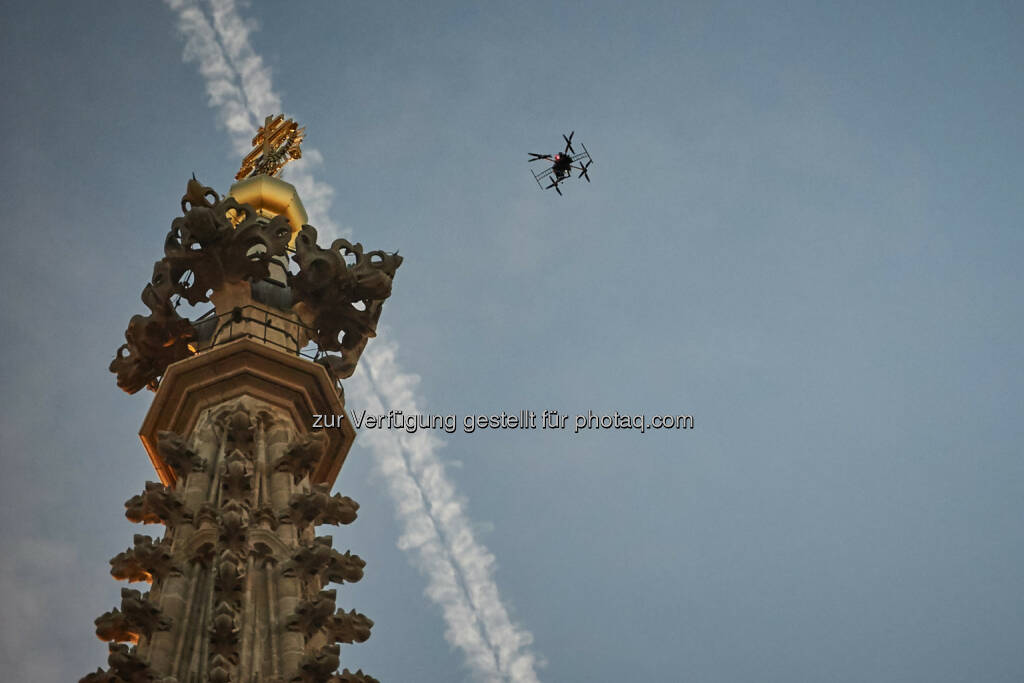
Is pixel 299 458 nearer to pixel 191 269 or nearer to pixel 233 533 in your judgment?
pixel 233 533

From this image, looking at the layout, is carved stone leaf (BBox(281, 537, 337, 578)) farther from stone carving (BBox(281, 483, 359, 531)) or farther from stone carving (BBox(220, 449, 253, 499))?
stone carving (BBox(220, 449, 253, 499))

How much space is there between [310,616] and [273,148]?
57.5 ft

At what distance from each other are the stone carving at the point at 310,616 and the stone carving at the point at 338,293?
25.0 feet

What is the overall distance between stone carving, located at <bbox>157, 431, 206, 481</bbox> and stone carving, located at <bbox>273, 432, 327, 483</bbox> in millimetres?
1238

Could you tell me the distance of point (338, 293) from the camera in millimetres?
28125

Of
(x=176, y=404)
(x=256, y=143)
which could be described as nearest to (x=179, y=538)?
(x=176, y=404)

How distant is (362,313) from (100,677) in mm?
10433

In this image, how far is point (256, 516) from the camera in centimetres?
2228

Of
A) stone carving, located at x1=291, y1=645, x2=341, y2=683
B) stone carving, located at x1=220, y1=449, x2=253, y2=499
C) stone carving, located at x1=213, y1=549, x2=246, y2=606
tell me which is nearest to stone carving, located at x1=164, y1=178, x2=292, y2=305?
stone carving, located at x1=220, y1=449, x2=253, y2=499

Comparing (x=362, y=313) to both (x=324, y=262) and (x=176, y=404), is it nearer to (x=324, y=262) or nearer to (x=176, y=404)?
(x=324, y=262)

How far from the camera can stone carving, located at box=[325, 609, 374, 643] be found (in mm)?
21391

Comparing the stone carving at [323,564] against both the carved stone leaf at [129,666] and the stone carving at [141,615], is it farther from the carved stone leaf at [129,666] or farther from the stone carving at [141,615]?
the carved stone leaf at [129,666]

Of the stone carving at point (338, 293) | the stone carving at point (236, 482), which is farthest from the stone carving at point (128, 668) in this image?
the stone carving at point (338, 293)

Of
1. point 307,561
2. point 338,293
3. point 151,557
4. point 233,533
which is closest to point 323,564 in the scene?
point 307,561
